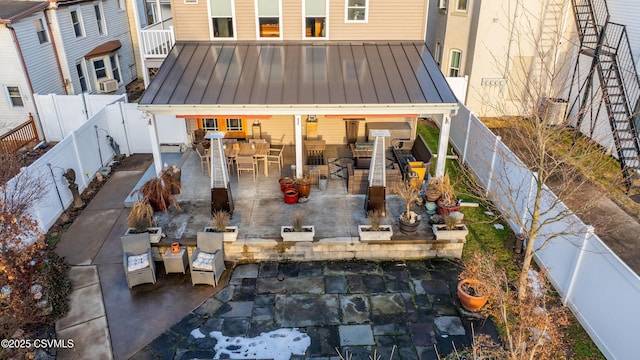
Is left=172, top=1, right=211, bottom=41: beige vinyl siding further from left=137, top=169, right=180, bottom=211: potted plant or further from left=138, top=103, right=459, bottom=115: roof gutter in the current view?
left=137, top=169, right=180, bottom=211: potted plant

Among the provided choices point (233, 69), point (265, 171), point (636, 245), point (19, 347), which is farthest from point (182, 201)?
point (636, 245)

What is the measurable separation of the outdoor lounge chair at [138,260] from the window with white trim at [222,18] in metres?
7.67

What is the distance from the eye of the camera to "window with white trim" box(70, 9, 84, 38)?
2031cm

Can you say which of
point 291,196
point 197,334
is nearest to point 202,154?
point 291,196

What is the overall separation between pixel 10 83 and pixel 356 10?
14.6 metres

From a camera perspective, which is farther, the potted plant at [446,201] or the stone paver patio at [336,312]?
the potted plant at [446,201]

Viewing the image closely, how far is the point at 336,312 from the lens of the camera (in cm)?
882

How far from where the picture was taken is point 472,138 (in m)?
14.2

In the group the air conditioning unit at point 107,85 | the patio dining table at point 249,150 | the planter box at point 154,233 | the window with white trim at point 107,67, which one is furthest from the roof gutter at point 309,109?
the window with white trim at point 107,67

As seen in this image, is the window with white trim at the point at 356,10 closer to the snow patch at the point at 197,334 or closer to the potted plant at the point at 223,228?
the potted plant at the point at 223,228

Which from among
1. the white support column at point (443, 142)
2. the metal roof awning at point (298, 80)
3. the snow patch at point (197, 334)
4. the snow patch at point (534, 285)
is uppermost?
the metal roof awning at point (298, 80)

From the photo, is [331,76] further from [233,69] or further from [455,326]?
[455,326]

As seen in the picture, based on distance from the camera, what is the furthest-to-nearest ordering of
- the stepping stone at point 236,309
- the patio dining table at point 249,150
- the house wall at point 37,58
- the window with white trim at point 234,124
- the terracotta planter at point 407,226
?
the house wall at point 37,58, the window with white trim at point 234,124, the patio dining table at point 249,150, the terracotta planter at point 407,226, the stepping stone at point 236,309

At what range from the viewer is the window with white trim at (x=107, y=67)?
875 inches
